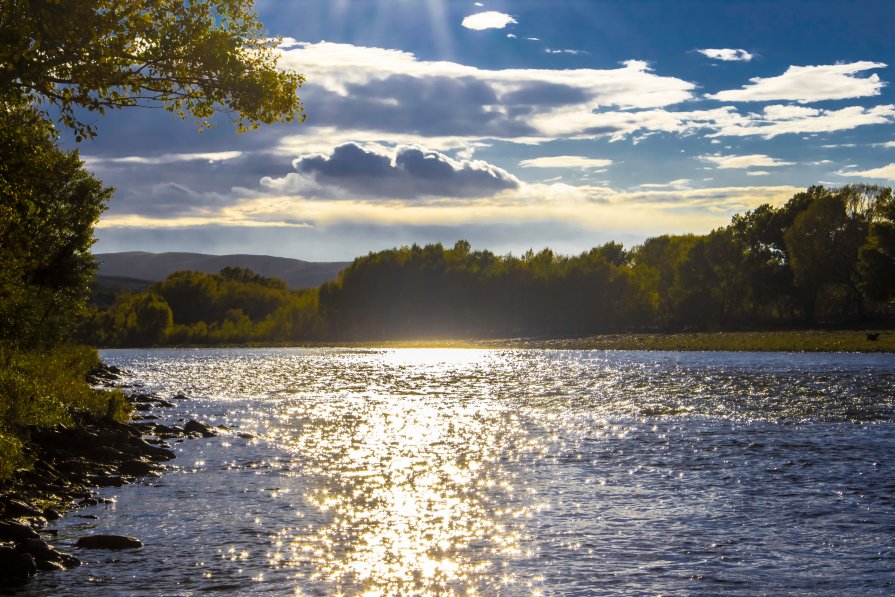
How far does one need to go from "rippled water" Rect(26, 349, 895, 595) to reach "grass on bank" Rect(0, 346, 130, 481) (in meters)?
3.28

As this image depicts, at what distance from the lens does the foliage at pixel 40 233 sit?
2369 centimetres

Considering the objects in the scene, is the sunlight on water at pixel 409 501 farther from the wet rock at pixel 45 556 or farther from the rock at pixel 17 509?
the rock at pixel 17 509

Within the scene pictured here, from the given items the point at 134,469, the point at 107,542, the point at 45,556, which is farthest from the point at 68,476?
the point at 45,556

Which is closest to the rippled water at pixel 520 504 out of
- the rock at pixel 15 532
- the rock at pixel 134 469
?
the rock at pixel 134 469

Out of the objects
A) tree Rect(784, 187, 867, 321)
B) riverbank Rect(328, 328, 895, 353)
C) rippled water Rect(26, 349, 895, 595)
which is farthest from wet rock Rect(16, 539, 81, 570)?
tree Rect(784, 187, 867, 321)

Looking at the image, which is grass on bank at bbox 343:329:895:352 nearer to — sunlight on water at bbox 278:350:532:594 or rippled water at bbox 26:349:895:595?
rippled water at bbox 26:349:895:595

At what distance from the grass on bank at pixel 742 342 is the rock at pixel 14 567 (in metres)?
104

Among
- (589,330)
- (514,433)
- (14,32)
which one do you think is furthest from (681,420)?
(589,330)

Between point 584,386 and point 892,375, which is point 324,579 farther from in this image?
point 892,375

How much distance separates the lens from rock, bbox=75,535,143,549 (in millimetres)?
20156

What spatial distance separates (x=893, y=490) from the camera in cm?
2548

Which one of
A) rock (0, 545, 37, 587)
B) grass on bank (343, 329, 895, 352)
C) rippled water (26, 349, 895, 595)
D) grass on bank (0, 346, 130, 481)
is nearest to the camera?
rock (0, 545, 37, 587)

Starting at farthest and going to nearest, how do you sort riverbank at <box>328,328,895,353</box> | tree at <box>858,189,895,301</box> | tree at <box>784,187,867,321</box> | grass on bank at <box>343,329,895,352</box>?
tree at <box>784,187,867,321</box>
tree at <box>858,189,895,301</box>
riverbank at <box>328,328,895,353</box>
grass on bank at <box>343,329,895,352</box>

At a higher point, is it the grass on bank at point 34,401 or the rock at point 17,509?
the grass on bank at point 34,401
